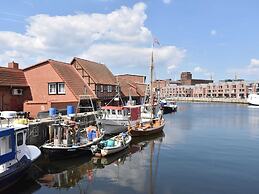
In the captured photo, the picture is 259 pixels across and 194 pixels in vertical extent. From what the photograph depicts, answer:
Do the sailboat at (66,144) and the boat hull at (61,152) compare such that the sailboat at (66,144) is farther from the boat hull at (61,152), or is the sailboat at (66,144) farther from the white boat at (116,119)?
the white boat at (116,119)

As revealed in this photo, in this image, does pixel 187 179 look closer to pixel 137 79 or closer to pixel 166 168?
pixel 166 168

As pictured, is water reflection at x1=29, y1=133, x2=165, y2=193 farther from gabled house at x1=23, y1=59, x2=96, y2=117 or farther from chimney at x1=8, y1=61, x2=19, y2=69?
chimney at x1=8, y1=61, x2=19, y2=69

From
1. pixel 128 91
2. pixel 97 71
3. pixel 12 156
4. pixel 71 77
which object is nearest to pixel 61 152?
pixel 12 156

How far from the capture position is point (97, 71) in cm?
5619

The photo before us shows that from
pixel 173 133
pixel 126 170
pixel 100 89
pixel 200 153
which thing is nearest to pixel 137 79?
pixel 100 89

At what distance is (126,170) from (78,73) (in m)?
30.4

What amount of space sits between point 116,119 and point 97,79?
14363mm

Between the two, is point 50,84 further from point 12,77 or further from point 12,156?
point 12,156

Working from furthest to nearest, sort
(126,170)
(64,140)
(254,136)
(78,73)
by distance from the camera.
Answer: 1. (78,73)
2. (254,136)
3. (64,140)
4. (126,170)

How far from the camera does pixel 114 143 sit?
94.8 feet

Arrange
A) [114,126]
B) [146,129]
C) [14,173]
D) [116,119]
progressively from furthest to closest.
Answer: [116,119]
[146,129]
[114,126]
[14,173]

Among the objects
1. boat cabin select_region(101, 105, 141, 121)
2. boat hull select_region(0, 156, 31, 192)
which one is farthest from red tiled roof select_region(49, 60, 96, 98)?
boat hull select_region(0, 156, 31, 192)

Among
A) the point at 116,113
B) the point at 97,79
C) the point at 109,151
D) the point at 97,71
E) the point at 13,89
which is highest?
the point at 97,71

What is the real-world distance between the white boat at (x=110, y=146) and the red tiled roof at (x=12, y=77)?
60.0ft
